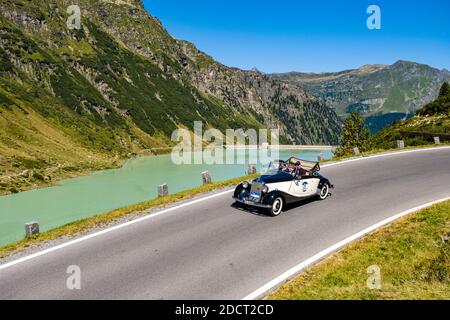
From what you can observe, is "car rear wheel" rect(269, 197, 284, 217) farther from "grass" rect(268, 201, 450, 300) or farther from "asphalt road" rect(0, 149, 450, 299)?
"grass" rect(268, 201, 450, 300)

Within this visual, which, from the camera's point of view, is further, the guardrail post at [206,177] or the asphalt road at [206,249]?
the guardrail post at [206,177]

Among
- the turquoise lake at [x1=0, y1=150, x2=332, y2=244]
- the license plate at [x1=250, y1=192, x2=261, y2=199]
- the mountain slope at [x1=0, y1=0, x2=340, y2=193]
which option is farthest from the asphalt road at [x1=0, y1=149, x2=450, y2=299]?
the mountain slope at [x1=0, y1=0, x2=340, y2=193]

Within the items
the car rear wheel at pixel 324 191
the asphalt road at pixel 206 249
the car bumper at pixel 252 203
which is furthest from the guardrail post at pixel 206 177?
the car rear wheel at pixel 324 191

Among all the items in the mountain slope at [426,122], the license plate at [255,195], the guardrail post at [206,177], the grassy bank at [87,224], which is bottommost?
the grassy bank at [87,224]

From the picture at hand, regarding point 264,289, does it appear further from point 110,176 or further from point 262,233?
point 110,176

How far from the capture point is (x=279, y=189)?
14852 mm

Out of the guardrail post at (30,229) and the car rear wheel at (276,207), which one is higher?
the car rear wheel at (276,207)

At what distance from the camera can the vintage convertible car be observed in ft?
47.4

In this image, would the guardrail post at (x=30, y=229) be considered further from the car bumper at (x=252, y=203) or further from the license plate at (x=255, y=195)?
the license plate at (x=255, y=195)

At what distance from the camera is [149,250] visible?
37.4ft

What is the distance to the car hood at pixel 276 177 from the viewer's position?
15.1m

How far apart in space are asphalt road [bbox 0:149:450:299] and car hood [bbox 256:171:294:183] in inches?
52.3

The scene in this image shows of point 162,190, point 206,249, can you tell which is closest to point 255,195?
point 206,249

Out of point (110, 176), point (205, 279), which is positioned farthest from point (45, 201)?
point (205, 279)
